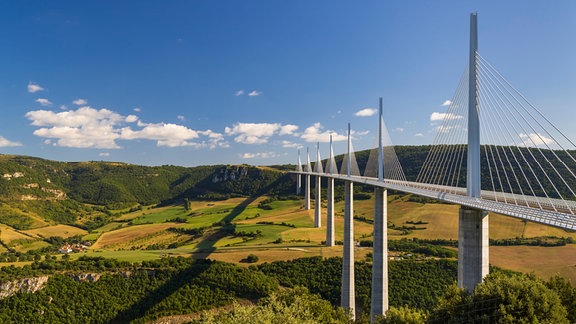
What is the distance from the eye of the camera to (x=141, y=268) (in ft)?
163

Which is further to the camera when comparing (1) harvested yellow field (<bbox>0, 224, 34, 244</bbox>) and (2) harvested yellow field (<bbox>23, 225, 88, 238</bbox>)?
(2) harvested yellow field (<bbox>23, 225, 88, 238</bbox>)

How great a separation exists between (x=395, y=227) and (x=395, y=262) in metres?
23.6

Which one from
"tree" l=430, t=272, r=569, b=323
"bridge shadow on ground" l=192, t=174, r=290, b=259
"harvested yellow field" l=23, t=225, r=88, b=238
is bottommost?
"harvested yellow field" l=23, t=225, r=88, b=238

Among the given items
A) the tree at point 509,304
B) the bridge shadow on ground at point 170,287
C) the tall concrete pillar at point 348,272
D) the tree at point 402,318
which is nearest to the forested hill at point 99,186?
Result: the bridge shadow on ground at point 170,287

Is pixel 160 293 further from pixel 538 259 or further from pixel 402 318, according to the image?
pixel 538 259

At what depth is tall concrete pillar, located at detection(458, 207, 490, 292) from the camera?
59.3 feet

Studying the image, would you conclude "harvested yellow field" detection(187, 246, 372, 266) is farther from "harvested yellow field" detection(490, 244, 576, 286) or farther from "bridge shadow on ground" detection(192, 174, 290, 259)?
"harvested yellow field" detection(490, 244, 576, 286)

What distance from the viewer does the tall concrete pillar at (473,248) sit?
18.1 meters

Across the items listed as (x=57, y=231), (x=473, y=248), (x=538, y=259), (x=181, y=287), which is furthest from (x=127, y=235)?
(x=538, y=259)

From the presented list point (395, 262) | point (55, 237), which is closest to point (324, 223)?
point (395, 262)

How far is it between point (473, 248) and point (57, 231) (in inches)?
4555

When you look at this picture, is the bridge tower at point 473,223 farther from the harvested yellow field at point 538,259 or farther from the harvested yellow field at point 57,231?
the harvested yellow field at point 57,231

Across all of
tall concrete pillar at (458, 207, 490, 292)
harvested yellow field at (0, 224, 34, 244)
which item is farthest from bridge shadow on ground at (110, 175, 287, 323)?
harvested yellow field at (0, 224, 34, 244)

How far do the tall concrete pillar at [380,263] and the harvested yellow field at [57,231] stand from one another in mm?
95685
